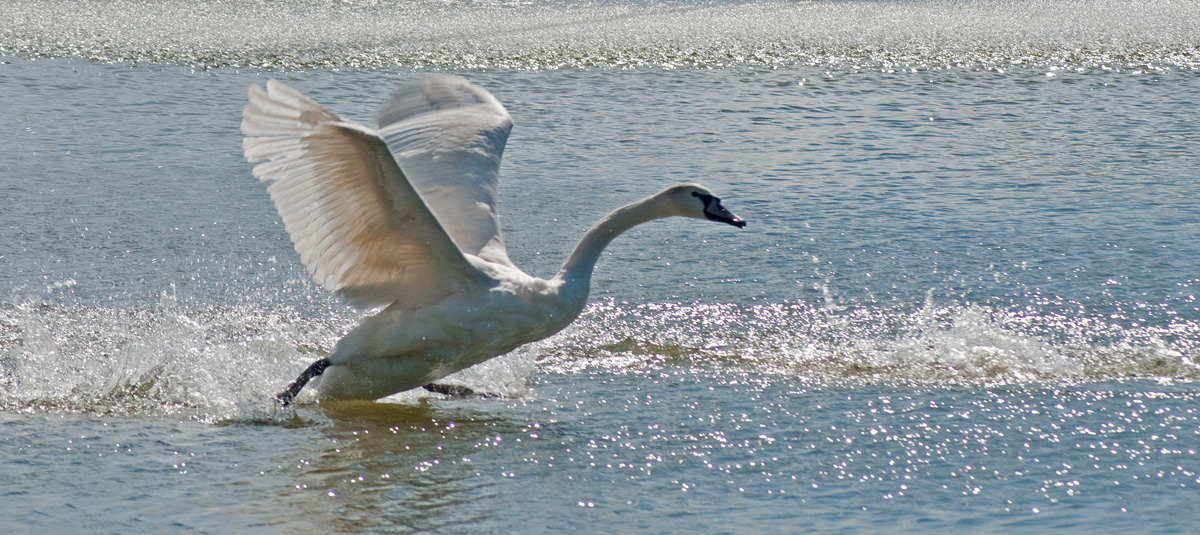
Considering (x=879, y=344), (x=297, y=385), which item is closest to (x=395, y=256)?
(x=297, y=385)

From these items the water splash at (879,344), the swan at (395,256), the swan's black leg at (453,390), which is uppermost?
the swan at (395,256)

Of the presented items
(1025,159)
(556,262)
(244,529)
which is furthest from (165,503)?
(1025,159)

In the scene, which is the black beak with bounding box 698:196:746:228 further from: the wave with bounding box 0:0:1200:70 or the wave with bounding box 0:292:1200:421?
the wave with bounding box 0:0:1200:70

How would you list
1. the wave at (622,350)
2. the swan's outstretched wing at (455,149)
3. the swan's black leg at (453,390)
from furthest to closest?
1. the swan's outstretched wing at (455,149)
2. the swan's black leg at (453,390)
3. the wave at (622,350)

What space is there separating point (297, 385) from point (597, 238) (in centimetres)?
133

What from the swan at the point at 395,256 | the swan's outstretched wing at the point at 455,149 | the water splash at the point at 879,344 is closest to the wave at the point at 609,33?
the swan's outstretched wing at the point at 455,149

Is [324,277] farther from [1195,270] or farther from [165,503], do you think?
[1195,270]

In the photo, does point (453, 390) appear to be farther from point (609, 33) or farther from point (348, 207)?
point (609, 33)

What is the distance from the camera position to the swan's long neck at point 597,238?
5.54 metres

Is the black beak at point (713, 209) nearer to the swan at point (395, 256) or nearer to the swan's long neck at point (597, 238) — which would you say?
the swan at point (395, 256)

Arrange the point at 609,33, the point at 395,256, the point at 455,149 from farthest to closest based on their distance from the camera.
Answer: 1. the point at 609,33
2. the point at 455,149
3. the point at 395,256

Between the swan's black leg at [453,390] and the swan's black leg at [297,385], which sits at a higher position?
the swan's black leg at [297,385]

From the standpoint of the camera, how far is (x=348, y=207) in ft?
17.2

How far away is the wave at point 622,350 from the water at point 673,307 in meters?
0.02
